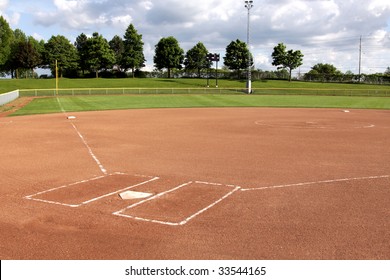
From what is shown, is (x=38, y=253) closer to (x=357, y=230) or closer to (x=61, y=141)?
(x=357, y=230)

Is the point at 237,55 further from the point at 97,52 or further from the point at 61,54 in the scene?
the point at 61,54

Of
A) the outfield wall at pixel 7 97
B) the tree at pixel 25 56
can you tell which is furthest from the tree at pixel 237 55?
the outfield wall at pixel 7 97

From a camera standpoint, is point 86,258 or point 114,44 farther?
point 114,44

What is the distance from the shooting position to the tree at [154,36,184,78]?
104m

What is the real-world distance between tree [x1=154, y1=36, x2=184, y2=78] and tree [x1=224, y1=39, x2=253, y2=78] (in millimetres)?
13133

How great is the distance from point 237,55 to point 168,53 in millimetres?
18521

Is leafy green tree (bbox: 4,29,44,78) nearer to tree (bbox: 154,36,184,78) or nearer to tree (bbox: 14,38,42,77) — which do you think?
tree (bbox: 14,38,42,77)

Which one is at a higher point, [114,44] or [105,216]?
[114,44]

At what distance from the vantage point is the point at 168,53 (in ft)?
341

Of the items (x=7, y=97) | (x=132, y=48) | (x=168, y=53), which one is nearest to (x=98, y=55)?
(x=132, y=48)

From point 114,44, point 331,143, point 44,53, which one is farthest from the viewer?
point 114,44

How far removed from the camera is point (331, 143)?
57.7ft
